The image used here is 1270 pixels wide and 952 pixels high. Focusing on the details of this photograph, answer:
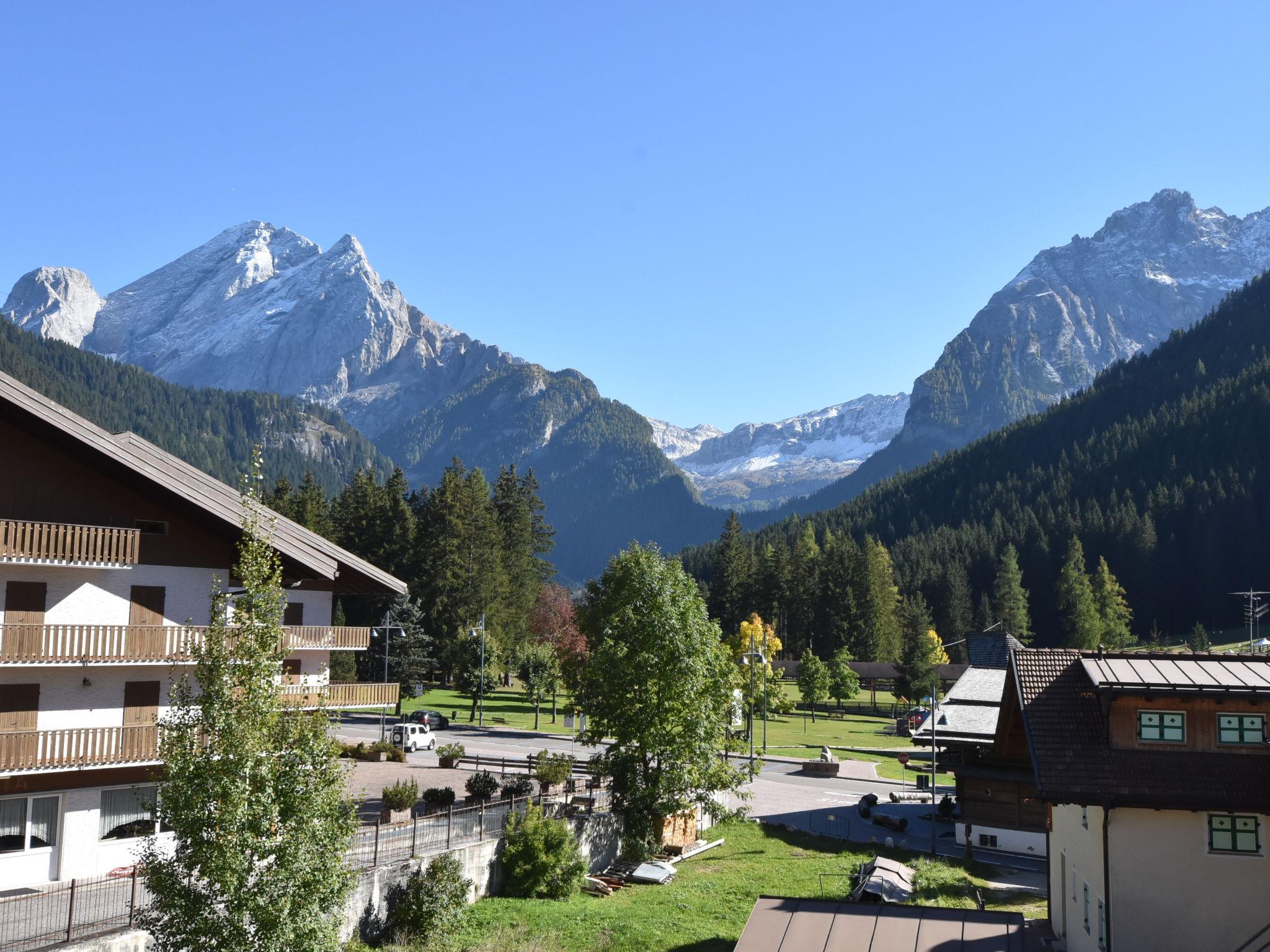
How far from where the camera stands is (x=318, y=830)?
62.0 ft

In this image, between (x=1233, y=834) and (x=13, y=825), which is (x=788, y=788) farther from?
(x=13, y=825)

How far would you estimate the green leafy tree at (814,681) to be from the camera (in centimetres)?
9850

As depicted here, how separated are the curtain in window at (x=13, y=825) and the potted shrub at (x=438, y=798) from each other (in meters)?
13.4

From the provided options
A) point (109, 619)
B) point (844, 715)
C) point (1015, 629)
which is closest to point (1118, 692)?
point (109, 619)

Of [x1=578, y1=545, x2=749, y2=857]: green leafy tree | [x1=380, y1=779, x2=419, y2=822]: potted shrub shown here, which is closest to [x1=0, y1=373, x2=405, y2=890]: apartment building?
[x1=380, y1=779, x2=419, y2=822]: potted shrub

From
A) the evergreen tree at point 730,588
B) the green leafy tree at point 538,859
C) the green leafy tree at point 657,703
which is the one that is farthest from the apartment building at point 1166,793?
the evergreen tree at point 730,588

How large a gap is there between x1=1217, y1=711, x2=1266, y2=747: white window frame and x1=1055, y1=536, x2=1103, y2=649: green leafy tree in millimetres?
110663

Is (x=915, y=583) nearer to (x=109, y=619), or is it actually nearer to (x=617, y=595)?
(x=617, y=595)

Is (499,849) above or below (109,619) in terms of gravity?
below

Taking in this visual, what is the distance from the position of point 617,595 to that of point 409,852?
51.0 feet

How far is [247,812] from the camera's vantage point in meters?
18.1

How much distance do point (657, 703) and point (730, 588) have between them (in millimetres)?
90954

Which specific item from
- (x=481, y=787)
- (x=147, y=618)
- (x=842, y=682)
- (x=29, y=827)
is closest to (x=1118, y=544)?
(x=842, y=682)

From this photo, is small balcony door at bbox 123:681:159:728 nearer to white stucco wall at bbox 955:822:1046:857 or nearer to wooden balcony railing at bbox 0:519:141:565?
wooden balcony railing at bbox 0:519:141:565
